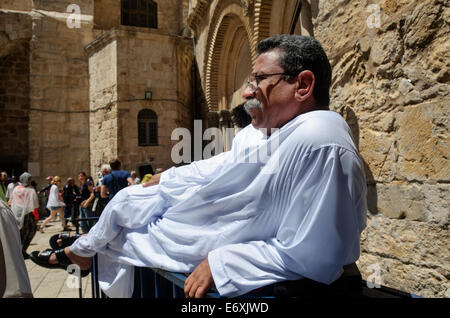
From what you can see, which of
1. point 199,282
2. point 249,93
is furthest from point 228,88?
point 199,282

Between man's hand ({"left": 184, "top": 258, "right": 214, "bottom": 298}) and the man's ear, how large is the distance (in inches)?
32.8

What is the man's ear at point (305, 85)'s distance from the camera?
4.84 feet

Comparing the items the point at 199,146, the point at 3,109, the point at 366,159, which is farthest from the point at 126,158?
the point at 366,159

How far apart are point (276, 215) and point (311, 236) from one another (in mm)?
223

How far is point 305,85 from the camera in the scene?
1.49m

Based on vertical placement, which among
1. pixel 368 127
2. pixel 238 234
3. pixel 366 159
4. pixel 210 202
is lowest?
pixel 238 234

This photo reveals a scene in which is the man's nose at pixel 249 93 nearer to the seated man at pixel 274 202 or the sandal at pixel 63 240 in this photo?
the seated man at pixel 274 202

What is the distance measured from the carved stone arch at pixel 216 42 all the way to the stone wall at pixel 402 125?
6.98m

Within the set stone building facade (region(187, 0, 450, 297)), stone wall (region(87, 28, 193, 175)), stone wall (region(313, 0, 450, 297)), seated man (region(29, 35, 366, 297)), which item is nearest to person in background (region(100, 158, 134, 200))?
seated man (region(29, 35, 366, 297))

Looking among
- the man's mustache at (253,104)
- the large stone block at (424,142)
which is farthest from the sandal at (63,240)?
the large stone block at (424,142)

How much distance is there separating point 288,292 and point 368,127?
124 centimetres
